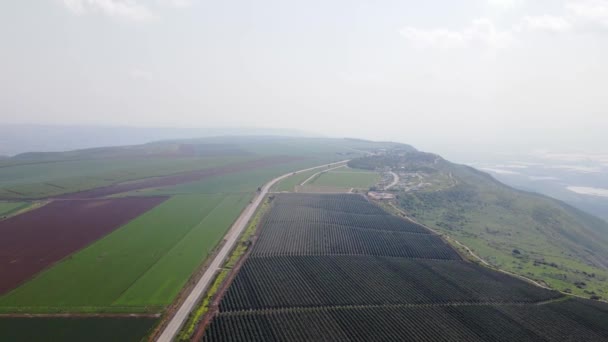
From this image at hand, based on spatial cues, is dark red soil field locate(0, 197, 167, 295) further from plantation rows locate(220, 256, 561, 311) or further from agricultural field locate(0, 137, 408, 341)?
plantation rows locate(220, 256, 561, 311)

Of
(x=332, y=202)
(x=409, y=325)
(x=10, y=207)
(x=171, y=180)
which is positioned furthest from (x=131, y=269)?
(x=171, y=180)

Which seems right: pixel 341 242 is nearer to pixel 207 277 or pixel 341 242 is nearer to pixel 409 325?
pixel 207 277

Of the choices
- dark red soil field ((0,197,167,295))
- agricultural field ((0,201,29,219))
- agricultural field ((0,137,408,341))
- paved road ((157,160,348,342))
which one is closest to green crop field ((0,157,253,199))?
agricultural field ((0,137,408,341))

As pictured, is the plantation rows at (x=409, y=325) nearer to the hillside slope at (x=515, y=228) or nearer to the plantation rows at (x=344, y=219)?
the hillside slope at (x=515, y=228)

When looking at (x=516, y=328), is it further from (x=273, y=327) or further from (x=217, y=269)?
(x=217, y=269)

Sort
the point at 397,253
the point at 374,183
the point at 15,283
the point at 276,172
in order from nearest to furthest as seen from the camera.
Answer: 1. the point at 15,283
2. the point at 397,253
3. the point at 374,183
4. the point at 276,172

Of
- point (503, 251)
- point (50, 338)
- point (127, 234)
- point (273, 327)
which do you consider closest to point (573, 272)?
point (503, 251)

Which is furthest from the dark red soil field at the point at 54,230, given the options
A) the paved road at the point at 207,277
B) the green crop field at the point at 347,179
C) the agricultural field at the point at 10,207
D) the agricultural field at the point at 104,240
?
the green crop field at the point at 347,179
